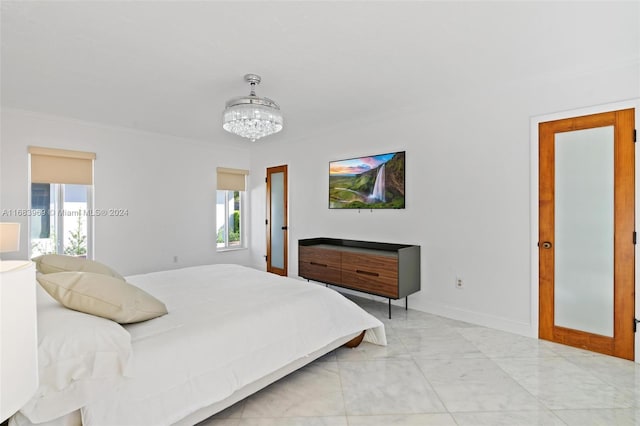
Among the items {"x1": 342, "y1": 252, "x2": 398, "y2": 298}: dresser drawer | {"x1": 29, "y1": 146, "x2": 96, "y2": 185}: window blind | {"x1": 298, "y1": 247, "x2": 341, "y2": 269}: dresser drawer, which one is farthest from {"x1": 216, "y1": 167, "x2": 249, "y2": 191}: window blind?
{"x1": 342, "y1": 252, "x2": 398, "y2": 298}: dresser drawer

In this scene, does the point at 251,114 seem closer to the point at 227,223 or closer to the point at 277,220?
the point at 277,220

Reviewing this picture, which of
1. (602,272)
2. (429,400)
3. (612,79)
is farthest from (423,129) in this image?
(429,400)

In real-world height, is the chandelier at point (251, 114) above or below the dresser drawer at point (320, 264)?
above

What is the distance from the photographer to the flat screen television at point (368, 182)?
395 cm

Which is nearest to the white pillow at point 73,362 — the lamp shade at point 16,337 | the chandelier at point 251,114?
the lamp shade at point 16,337

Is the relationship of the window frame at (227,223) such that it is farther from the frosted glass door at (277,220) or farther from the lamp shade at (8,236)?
the lamp shade at (8,236)

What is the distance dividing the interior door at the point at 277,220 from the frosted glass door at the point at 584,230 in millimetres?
3769

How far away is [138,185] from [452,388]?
4.72 meters

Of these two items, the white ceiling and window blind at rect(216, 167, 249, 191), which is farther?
window blind at rect(216, 167, 249, 191)

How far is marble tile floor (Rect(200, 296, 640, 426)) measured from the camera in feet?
6.15

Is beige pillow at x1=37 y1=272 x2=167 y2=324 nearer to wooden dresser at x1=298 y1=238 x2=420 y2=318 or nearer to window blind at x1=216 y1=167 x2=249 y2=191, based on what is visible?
wooden dresser at x1=298 y1=238 x2=420 y2=318

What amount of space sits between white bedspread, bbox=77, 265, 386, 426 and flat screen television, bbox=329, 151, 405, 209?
1.75m

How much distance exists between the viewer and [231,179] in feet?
19.6

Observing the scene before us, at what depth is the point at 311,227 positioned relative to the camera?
5.05 m
